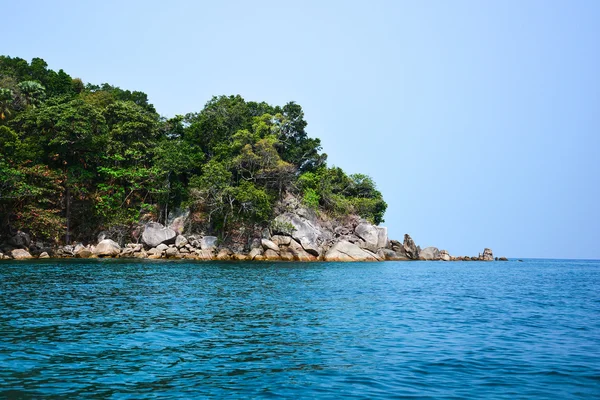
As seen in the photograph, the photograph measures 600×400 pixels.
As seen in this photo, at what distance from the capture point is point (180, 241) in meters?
46.7

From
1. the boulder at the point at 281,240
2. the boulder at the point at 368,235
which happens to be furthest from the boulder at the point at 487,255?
the boulder at the point at 281,240

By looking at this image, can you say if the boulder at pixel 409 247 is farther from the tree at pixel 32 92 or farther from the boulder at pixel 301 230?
the tree at pixel 32 92

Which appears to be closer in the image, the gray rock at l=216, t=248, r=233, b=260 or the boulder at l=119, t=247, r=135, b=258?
the boulder at l=119, t=247, r=135, b=258

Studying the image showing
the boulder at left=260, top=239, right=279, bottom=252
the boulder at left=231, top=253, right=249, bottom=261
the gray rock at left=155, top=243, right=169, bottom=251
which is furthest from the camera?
the boulder at left=260, top=239, right=279, bottom=252

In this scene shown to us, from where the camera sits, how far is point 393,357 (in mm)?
9391

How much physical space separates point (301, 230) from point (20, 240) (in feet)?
90.8

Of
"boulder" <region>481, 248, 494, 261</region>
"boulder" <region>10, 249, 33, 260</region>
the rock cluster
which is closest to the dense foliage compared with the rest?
the rock cluster

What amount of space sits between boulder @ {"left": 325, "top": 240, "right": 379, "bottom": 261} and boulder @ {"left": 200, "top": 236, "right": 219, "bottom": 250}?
12.7m

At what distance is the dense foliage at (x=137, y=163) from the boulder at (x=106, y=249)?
2.87 metres

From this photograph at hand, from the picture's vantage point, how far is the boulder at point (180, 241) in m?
46.5

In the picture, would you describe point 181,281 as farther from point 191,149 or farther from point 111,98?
point 111,98

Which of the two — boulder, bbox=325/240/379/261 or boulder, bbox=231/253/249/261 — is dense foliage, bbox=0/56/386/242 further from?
boulder, bbox=325/240/379/261

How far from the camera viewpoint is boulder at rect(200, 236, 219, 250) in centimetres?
4681

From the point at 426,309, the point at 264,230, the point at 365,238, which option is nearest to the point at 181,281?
the point at 426,309
